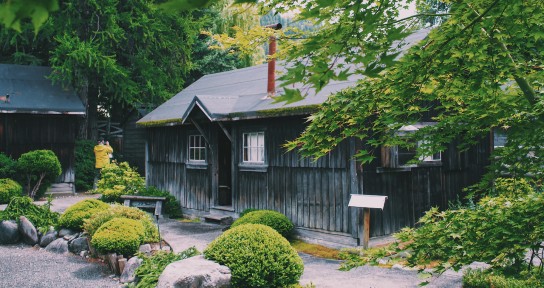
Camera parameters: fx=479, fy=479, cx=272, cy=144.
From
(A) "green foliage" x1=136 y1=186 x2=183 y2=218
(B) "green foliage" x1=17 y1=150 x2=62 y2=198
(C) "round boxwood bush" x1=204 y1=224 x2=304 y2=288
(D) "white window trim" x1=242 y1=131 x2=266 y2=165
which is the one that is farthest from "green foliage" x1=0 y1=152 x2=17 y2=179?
(C) "round boxwood bush" x1=204 y1=224 x2=304 y2=288

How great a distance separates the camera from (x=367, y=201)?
30.5 ft

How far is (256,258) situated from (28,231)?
26.5 ft

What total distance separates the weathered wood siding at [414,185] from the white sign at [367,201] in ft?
2.48

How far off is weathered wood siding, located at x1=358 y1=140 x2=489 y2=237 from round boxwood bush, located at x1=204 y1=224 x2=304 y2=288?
3633mm

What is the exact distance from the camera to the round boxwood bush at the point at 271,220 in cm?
1076

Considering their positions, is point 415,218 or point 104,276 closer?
point 104,276

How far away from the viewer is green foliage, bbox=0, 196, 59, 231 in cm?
1259

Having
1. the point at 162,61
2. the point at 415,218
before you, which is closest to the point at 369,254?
the point at 415,218

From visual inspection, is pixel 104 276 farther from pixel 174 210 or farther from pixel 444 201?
pixel 444 201

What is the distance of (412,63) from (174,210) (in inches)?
516

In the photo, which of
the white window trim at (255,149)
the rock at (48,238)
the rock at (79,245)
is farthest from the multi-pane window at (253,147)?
the rock at (48,238)

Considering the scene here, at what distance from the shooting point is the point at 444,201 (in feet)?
40.5

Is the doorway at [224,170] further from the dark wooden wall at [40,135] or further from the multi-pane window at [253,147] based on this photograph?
the dark wooden wall at [40,135]

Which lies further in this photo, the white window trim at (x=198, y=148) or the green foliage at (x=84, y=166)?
the green foliage at (x=84, y=166)
